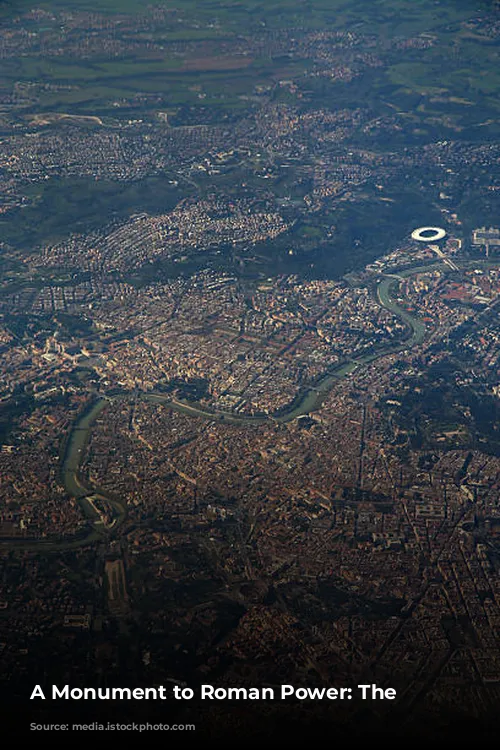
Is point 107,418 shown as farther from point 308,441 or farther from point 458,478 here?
point 458,478

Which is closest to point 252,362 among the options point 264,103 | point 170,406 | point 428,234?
point 170,406

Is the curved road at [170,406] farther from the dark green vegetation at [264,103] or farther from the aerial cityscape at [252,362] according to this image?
the dark green vegetation at [264,103]

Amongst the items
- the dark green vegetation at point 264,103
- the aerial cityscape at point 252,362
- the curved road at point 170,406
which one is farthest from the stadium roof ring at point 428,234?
the curved road at point 170,406

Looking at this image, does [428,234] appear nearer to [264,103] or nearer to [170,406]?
[264,103]

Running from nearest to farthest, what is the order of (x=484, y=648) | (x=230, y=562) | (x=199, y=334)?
(x=484, y=648) → (x=230, y=562) → (x=199, y=334)

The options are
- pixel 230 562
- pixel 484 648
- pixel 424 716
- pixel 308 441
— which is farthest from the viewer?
pixel 308 441

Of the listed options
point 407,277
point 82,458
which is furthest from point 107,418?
point 407,277

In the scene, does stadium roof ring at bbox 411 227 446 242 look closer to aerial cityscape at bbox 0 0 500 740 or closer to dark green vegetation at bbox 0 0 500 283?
aerial cityscape at bbox 0 0 500 740
